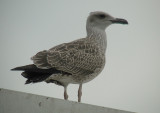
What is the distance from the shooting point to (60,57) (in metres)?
5.81

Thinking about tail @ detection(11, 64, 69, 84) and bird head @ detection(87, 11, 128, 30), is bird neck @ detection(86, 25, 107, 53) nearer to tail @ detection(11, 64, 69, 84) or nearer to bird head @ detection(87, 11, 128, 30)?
bird head @ detection(87, 11, 128, 30)

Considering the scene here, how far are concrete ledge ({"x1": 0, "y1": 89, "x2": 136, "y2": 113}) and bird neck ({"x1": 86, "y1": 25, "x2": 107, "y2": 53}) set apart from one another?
3.30 metres

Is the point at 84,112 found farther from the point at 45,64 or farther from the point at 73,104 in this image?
the point at 45,64

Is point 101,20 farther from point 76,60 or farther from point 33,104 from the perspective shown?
point 33,104

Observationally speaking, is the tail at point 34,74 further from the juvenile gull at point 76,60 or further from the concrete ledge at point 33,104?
the concrete ledge at point 33,104

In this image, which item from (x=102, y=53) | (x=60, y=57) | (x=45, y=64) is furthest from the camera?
(x=102, y=53)

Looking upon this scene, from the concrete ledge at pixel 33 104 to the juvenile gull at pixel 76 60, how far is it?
1944 millimetres

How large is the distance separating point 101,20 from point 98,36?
37cm

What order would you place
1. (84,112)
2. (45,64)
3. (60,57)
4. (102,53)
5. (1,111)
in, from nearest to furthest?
1. (1,111)
2. (84,112)
3. (45,64)
4. (60,57)
5. (102,53)

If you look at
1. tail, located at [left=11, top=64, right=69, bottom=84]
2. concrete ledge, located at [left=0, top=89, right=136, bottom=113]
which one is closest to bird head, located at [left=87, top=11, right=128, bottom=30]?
tail, located at [left=11, top=64, right=69, bottom=84]

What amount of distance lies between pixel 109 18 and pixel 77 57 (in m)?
1.23

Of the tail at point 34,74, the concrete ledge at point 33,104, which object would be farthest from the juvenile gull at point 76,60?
the concrete ledge at point 33,104

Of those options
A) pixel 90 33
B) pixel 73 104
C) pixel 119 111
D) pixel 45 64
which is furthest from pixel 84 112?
pixel 90 33

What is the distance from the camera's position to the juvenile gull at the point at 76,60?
5395 millimetres
